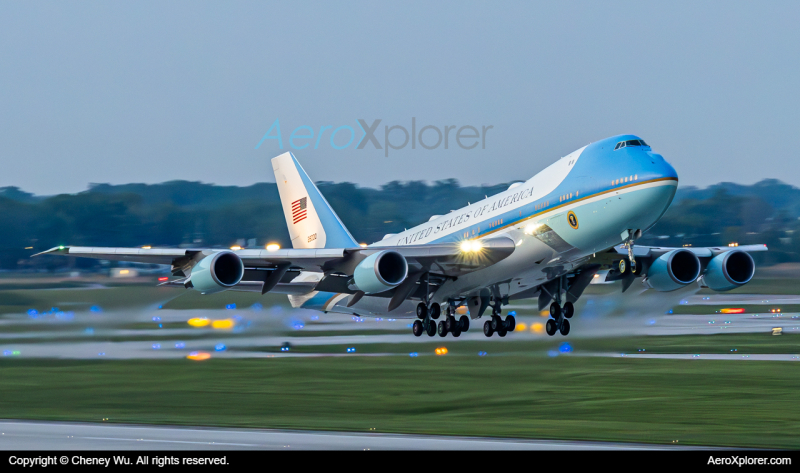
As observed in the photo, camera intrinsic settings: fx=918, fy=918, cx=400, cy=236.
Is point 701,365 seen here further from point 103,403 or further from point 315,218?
point 103,403

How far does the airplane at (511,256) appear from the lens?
3231 centimetres

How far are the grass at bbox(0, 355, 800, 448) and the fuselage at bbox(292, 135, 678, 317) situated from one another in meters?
7.11

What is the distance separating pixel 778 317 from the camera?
305 ft

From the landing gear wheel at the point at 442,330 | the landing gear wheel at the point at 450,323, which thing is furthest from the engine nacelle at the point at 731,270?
the landing gear wheel at the point at 442,330

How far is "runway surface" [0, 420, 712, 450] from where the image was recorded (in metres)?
32.9

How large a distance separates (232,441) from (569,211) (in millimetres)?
15263

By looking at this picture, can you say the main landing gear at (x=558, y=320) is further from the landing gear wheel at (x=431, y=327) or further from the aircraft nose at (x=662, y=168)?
the aircraft nose at (x=662, y=168)

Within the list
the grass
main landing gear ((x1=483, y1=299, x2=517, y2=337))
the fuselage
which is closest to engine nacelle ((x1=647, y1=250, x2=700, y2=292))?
the fuselage

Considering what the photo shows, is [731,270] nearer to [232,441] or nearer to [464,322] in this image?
[464,322]

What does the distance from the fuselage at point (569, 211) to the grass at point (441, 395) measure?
7.11 metres

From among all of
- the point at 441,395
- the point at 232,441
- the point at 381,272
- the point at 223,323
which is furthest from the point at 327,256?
the point at 223,323

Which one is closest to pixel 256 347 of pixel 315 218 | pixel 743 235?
pixel 315 218

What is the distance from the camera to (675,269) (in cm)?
3919

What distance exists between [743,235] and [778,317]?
29.3 feet
